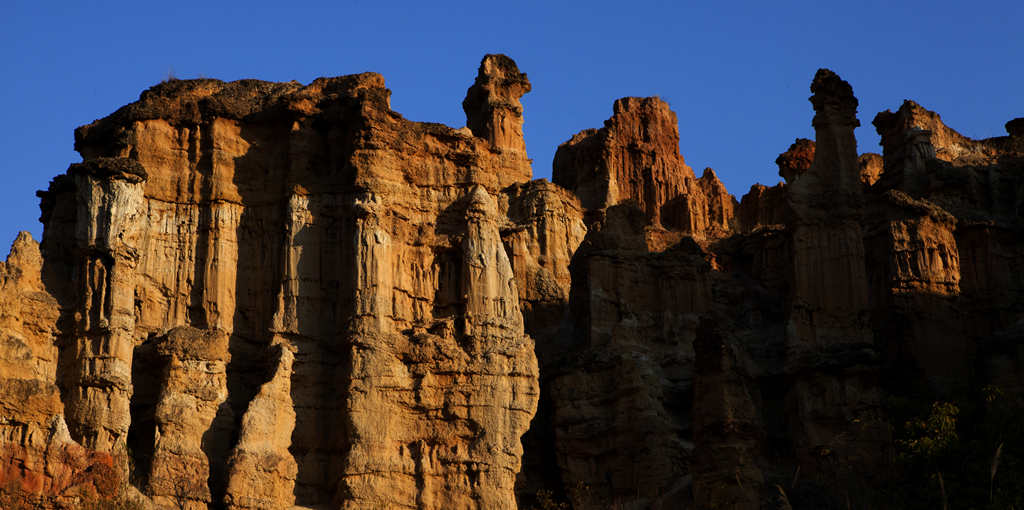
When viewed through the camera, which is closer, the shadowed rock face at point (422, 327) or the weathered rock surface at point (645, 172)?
the shadowed rock face at point (422, 327)

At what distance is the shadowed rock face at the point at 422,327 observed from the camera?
43.7 m

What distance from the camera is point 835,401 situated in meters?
52.6

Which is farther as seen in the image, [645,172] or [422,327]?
[645,172]

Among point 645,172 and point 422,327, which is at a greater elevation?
point 645,172

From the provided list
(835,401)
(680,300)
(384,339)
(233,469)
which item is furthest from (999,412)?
(233,469)

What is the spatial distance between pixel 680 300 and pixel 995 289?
33.2 feet

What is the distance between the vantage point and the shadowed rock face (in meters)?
43.7

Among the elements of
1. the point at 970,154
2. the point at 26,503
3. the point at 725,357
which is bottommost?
the point at 26,503

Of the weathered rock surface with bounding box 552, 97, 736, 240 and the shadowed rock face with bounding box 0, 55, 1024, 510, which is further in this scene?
the weathered rock surface with bounding box 552, 97, 736, 240

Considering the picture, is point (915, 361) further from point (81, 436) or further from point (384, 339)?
point (81, 436)

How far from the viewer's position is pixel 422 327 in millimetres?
46969

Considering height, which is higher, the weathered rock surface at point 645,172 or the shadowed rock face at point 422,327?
the weathered rock surface at point 645,172

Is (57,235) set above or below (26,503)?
above

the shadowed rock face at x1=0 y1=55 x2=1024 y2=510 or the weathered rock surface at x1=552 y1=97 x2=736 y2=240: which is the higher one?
the weathered rock surface at x1=552 y1=97 x2=736 y2=240
